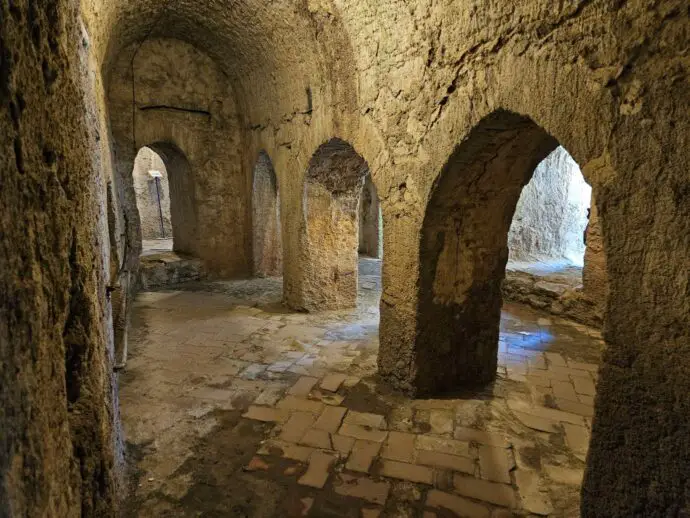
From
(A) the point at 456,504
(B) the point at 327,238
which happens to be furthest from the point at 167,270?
(A) the point at 456,504

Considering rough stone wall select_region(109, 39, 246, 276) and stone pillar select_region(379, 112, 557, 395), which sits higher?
rough stone wall select_region(109, 39, 246, 276)

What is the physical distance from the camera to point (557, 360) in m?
4.77

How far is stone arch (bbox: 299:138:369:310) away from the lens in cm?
593

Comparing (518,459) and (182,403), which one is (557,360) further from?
(182,403)

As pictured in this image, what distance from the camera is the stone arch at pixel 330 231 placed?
593cm

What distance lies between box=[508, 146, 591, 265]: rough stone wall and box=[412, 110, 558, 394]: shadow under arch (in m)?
4.60

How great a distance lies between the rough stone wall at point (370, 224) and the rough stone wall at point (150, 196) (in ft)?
19.6

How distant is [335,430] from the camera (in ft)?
11.0

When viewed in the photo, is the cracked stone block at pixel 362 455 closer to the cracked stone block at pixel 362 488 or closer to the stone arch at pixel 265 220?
the cracked stone block at pixel 362 488

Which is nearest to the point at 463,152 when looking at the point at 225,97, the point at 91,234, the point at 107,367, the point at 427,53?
the point at 427,53

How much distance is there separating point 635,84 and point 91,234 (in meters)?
2.53

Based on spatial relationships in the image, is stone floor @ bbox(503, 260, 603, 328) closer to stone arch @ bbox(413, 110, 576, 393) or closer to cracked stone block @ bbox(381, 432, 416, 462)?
stone arch @ bbox(413, 110, 576, 393)

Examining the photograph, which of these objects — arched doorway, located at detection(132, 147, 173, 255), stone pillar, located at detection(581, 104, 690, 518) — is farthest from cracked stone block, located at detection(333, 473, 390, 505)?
arched doorway, located at detection(132, 147, 173, 255)

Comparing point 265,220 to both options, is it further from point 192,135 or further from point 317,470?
point 317,470
